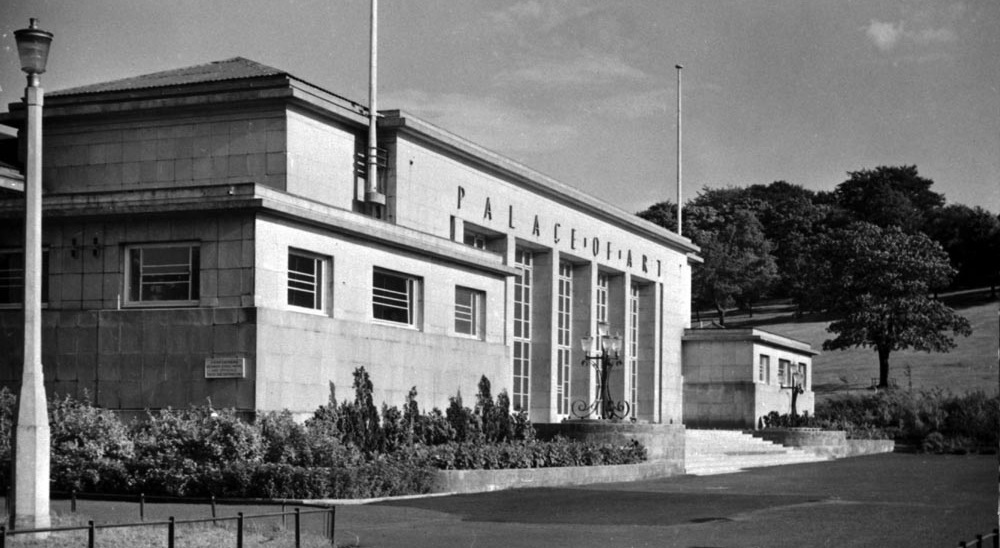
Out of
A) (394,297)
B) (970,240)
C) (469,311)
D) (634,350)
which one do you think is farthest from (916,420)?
(970,240)

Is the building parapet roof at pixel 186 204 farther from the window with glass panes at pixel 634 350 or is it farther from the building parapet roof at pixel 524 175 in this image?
the window with glass panes at pixel 634 350

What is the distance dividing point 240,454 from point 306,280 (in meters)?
6.60

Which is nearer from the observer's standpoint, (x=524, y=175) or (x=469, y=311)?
(x=469, y=311)

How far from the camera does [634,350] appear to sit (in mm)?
58656

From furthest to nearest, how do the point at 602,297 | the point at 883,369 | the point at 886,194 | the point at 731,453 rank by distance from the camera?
the point at 886,194
the point at 883,369
the point at 602,297
the point at 731,453

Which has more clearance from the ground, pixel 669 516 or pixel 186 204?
pixel 186 204

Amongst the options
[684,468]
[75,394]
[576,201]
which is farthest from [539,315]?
[75,394]

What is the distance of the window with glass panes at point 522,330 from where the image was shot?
1891 inches

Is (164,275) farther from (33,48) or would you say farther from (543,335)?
(543,335)

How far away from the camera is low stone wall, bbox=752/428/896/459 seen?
5138 centimetres

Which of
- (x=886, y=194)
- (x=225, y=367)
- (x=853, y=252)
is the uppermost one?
(x=886, y=194)

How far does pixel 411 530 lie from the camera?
60.8 feet

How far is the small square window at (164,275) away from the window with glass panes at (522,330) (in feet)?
68.9

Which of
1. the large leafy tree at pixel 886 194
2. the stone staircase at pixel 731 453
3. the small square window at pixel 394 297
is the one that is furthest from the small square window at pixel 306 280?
the large leafy tree at pixel 886 194
